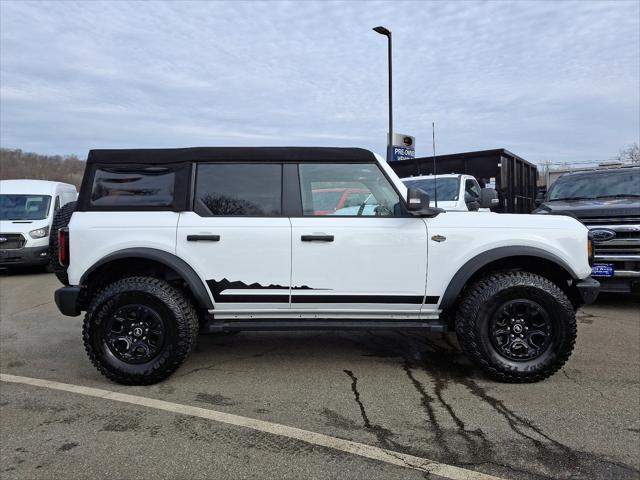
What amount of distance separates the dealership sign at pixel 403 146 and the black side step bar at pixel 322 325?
13.5 m

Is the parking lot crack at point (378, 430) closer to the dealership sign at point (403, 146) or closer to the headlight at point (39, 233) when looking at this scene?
the headlight at point (39, 233)

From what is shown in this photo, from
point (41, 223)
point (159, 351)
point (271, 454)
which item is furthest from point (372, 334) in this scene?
point (41, 223)

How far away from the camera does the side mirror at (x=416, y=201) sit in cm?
381

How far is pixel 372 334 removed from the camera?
214 inches

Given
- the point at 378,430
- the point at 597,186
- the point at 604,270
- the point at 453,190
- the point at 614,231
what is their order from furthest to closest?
Result: the point at 453,190 → the point at 597,186 → the point at 614,231 → the point at 604,270 → the point at 378,430

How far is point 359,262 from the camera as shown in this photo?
3938 mm

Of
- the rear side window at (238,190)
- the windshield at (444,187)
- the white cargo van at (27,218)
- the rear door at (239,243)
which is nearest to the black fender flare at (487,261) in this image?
the rear door at (239,243)

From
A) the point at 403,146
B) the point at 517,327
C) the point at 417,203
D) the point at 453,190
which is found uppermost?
the point at 403,146

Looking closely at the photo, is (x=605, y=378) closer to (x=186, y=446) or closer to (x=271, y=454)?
(x=271, y=454)

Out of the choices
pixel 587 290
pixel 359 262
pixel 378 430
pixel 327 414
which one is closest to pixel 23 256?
pixel 359 262

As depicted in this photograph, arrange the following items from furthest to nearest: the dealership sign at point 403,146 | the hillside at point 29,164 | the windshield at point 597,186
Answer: the hillside at point 29,164 < the dealership sign at point 403,146 < the windshield at point 597,186

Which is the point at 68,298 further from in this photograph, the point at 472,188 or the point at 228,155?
the point at 472,188

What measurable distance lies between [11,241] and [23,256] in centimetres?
43

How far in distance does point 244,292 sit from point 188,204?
2.78 feet
